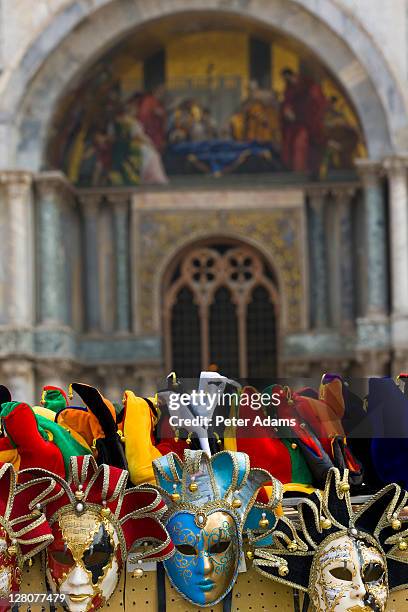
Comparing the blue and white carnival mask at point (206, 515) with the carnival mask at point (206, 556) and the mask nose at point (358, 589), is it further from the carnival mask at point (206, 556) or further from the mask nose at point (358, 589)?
the mask nose at point (358, 589)

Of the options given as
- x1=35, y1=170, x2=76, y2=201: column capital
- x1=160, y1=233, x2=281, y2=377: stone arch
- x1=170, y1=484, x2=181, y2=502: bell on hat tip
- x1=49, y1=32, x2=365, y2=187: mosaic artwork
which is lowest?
x1=170, y1=484, x2=181, y2=502: bell on hat tip

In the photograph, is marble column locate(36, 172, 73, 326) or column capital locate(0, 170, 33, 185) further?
marble column locate(36, 172, 73, 326)

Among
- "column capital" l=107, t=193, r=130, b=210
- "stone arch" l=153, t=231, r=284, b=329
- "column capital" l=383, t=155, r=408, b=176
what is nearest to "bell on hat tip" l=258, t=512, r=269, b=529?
"column capital" l=383, t=155, r=408, b=176

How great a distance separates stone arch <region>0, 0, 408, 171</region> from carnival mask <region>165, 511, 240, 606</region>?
15.1 m

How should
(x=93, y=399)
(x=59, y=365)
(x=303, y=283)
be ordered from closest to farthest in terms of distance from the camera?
(x=93, y=399), (x=59, y=365), (x=303, y=283)

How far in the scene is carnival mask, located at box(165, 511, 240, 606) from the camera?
5070 mm

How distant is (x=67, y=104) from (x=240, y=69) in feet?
9.57

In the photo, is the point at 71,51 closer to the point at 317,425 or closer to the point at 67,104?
the point at 67,104

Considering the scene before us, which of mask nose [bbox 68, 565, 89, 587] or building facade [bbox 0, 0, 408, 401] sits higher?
building facade [bbox 0, 0, 408, 401]

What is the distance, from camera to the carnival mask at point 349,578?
195 inches

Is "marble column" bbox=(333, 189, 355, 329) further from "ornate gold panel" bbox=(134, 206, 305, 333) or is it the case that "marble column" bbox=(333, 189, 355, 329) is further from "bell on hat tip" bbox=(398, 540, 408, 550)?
"bell on hat tip" bbox=(398, 540, 408, 550)

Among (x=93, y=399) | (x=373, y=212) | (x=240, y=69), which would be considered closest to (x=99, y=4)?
(x=240, y=69)

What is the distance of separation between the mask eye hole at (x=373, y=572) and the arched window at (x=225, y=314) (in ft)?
53.9

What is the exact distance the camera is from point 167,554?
5066mm
